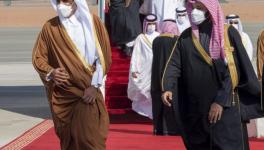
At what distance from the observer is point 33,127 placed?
13.2 m

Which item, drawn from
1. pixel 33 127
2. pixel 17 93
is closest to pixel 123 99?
pixel 33 127

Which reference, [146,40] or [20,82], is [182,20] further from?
[20,82]

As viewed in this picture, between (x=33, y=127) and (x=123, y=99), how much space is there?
149 cm

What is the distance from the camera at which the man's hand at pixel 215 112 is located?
685cm

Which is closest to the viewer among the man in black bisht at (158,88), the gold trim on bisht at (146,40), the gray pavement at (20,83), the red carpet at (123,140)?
the red carpet at (123,140)

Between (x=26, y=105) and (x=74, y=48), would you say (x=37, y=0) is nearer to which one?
(x=26, y=105)

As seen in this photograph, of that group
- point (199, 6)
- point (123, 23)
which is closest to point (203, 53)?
point (199, 6)

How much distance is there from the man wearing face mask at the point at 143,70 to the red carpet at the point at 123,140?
31 centimetres

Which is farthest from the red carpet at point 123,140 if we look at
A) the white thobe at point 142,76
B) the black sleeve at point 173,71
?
the black sleeve at point 173,71

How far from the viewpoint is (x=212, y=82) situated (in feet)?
22.8

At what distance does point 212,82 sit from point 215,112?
24cm

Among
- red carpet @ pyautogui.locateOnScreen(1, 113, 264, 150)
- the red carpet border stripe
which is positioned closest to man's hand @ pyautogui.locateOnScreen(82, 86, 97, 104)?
red carpet @ pyautogui.locateOnScreen(1, 113, 264, 150)

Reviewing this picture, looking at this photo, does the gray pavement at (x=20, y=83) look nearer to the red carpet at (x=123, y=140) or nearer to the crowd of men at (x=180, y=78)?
the red carpet at (x=123, y=140)

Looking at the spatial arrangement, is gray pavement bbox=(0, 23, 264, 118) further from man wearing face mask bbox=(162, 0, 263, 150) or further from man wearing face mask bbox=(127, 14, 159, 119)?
man wearing face mask bbox=(162, 0, 263, 150)
